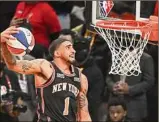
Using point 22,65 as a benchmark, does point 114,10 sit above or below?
above

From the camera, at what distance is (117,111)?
307 inches

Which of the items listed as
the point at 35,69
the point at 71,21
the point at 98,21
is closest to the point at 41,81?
the point at 35,69

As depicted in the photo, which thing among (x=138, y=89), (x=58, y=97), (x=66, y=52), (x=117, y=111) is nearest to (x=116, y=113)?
(x=117, y=111)

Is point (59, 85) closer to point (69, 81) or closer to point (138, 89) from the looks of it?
point (69, 81)

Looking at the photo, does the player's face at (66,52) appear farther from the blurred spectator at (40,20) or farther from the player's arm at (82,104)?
the blurred spectator at (40,20)

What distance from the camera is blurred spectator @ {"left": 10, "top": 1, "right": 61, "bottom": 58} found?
871 cm

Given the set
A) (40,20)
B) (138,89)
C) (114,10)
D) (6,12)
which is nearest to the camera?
(114,10)

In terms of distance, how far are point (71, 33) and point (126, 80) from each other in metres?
1.01

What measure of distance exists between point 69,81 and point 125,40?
3.20 ft

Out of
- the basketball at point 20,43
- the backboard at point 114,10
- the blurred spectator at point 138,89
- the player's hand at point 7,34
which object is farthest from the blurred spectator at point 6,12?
the player's hand at point 7,34

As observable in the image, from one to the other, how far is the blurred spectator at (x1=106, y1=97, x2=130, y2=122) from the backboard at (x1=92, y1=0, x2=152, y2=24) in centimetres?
110

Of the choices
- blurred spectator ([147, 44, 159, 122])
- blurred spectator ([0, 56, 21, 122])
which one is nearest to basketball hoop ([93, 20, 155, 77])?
blurred spectator ([147, 44, 159, 122])

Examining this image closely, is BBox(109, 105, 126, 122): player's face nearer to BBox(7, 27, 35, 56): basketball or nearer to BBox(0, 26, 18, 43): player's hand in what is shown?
BBox(7, 27, 35, 56): basketball

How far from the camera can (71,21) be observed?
9.40 m
